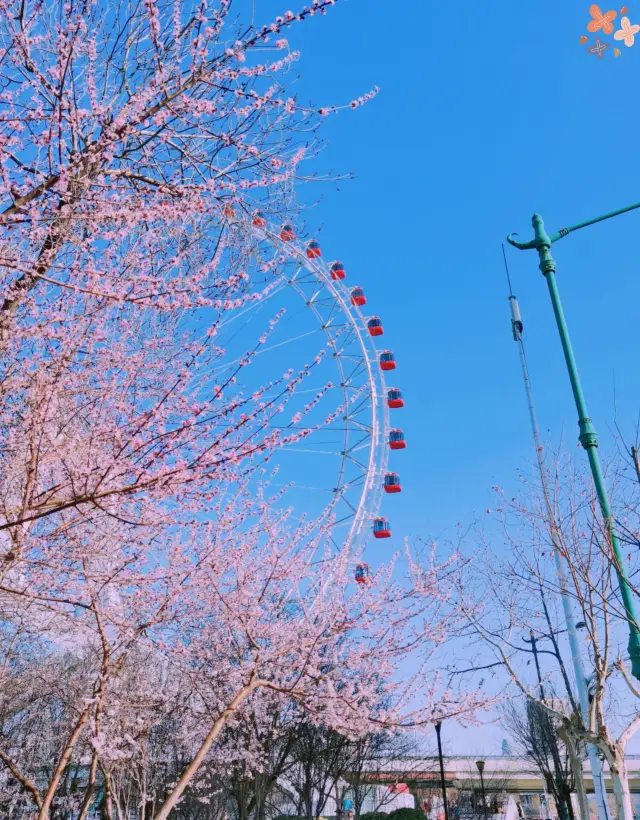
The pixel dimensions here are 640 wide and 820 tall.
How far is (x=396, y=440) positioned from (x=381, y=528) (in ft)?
9.95

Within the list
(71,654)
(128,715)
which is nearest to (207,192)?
(128,715)

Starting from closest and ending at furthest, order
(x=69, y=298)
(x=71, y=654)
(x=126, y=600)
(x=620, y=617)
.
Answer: (x=69, y=298) < (x=126, y=600) < (x=620, y=617) < (x=71, y=654)

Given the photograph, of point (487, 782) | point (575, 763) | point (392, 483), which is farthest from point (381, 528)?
point (487, 782)

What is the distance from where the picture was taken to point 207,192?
16.2ft

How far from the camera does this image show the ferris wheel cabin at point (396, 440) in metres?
21.3

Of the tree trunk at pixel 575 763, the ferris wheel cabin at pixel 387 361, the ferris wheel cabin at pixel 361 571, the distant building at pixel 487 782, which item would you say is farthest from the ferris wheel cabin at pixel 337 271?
the distant building at pixel 487 782

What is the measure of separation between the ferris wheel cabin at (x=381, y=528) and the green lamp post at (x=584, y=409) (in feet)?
45.3

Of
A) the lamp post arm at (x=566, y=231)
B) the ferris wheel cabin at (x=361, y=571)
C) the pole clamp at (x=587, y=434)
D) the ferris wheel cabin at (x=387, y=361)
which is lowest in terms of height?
the pole clamp at (x=587, y=434)

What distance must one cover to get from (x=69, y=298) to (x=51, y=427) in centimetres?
102

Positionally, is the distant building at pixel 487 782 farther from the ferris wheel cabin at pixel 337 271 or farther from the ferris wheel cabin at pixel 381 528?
the ferris wheel cabin at pixel 337 271

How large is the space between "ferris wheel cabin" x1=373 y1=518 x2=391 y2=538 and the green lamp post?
1382 centimetres

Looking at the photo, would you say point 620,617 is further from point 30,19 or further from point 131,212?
point 30,19

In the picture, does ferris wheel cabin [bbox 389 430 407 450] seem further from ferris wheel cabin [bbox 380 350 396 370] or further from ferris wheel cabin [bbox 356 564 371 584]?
ferris wheel cabin [bbox 356 564 371 584]

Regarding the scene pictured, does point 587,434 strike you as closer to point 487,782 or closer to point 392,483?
point 392,483
